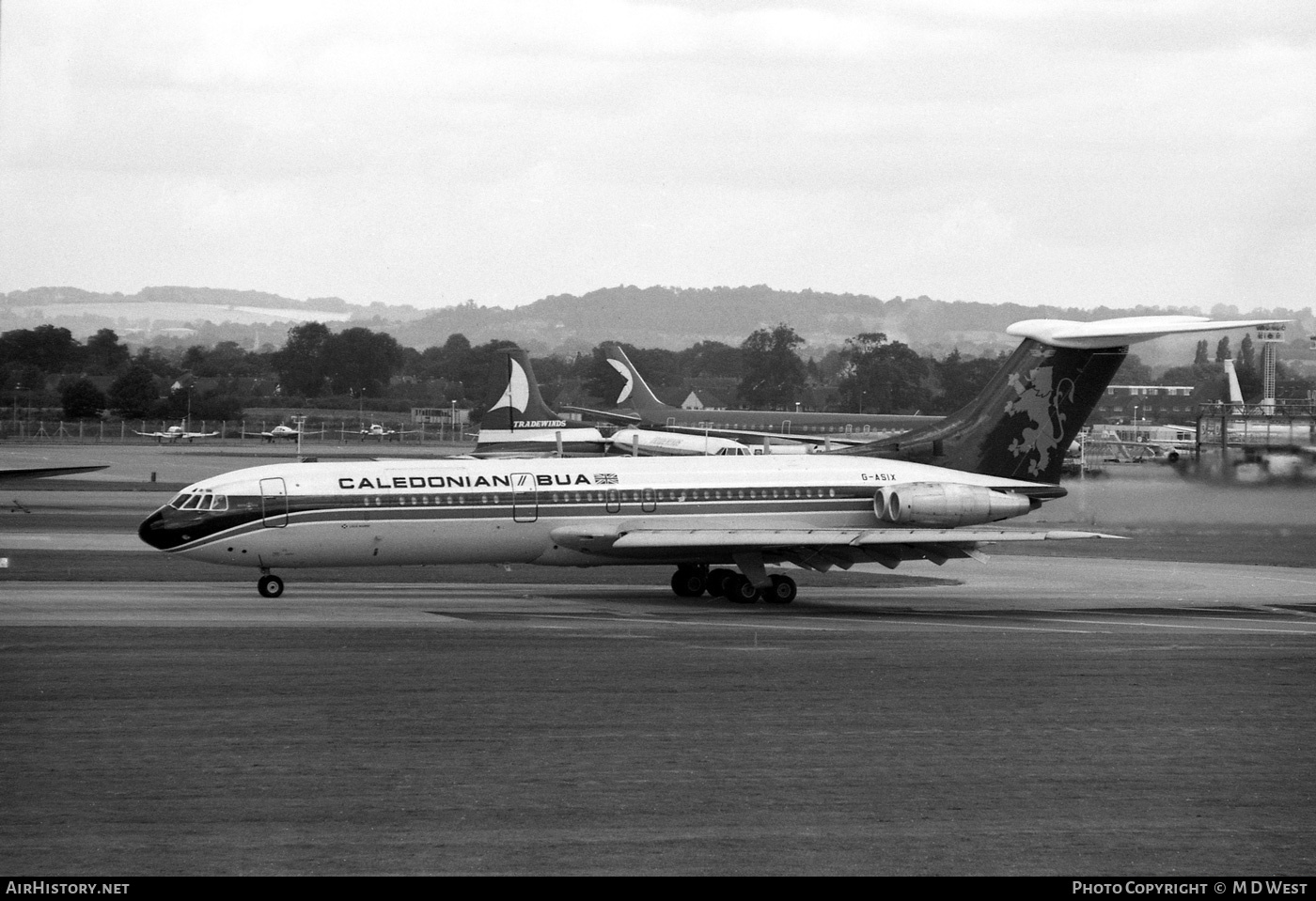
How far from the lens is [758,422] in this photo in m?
85.1

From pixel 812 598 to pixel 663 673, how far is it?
14.8m

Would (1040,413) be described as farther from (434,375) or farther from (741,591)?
(434,375)

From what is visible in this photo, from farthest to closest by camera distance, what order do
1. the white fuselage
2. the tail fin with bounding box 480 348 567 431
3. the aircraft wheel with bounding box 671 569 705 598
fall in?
1. the tail fin with bounding box 480 348 567 431
2. the aircraft wheel with bounding box 671 569 705 598
3. the white fuselage

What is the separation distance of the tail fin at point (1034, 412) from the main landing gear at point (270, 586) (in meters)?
17.3

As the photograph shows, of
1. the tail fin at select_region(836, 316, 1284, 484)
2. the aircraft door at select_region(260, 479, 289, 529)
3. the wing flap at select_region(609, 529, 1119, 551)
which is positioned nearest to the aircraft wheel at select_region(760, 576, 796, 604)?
the wing flap at select_region(609, 529, 1119, 551)

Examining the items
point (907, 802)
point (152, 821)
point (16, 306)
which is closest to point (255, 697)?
point (152, 821)

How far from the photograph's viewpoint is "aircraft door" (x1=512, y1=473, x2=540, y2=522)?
37562 millimetres

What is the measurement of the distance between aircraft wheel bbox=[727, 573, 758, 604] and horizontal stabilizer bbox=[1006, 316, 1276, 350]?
10156 mm

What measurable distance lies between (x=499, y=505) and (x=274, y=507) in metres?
5.56

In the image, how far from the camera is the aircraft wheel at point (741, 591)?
38.5m

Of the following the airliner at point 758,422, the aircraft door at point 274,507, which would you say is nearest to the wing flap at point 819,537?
the aircraft door at point 274,507

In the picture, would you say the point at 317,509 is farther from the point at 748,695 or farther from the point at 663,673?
the point at 748,695

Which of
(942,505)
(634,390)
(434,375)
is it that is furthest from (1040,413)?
(434,375)

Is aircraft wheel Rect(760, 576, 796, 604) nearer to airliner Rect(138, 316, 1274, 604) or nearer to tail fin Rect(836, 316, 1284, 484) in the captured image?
airliner Rect(138, 316, 1274, 604)
